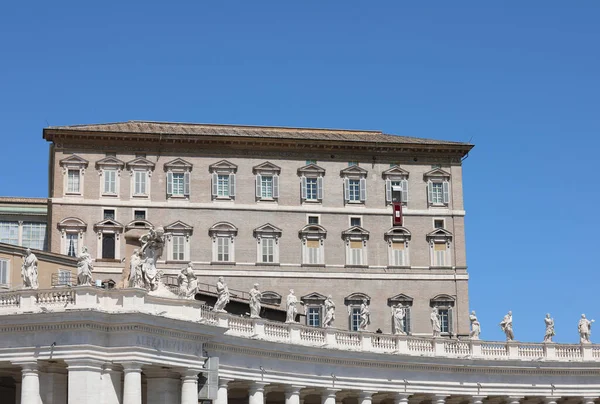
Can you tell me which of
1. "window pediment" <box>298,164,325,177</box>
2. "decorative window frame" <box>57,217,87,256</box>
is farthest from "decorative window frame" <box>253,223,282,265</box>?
"decorative window frame" <box>57,217,87,256</box>

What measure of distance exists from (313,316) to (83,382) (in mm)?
44129

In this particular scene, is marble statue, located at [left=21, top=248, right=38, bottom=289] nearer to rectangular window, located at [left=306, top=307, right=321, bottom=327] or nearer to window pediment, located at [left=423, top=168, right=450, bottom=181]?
rectangular window, located at [left=306, top=307, right=321, bottom=327]

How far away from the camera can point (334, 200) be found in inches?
4063

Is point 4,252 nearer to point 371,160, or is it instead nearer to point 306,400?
point 306,400

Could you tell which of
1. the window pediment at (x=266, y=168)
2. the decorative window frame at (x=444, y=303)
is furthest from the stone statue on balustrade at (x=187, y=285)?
the decorative window frame at (x=444, y=303)

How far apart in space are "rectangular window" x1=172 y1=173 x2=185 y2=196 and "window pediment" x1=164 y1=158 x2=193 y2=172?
0.50 metres

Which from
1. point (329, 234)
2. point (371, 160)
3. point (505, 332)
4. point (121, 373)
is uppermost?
point (371, 160)

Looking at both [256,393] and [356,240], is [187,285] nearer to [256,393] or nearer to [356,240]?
[256,393]

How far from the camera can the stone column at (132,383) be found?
5641 cm

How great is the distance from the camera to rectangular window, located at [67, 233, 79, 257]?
9631 centimetres

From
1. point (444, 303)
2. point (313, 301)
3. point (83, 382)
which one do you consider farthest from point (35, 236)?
point (83, 382)

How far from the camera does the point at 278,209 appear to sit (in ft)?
334

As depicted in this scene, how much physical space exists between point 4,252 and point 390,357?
25.3 m

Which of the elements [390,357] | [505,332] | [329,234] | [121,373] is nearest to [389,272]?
[329,234]
